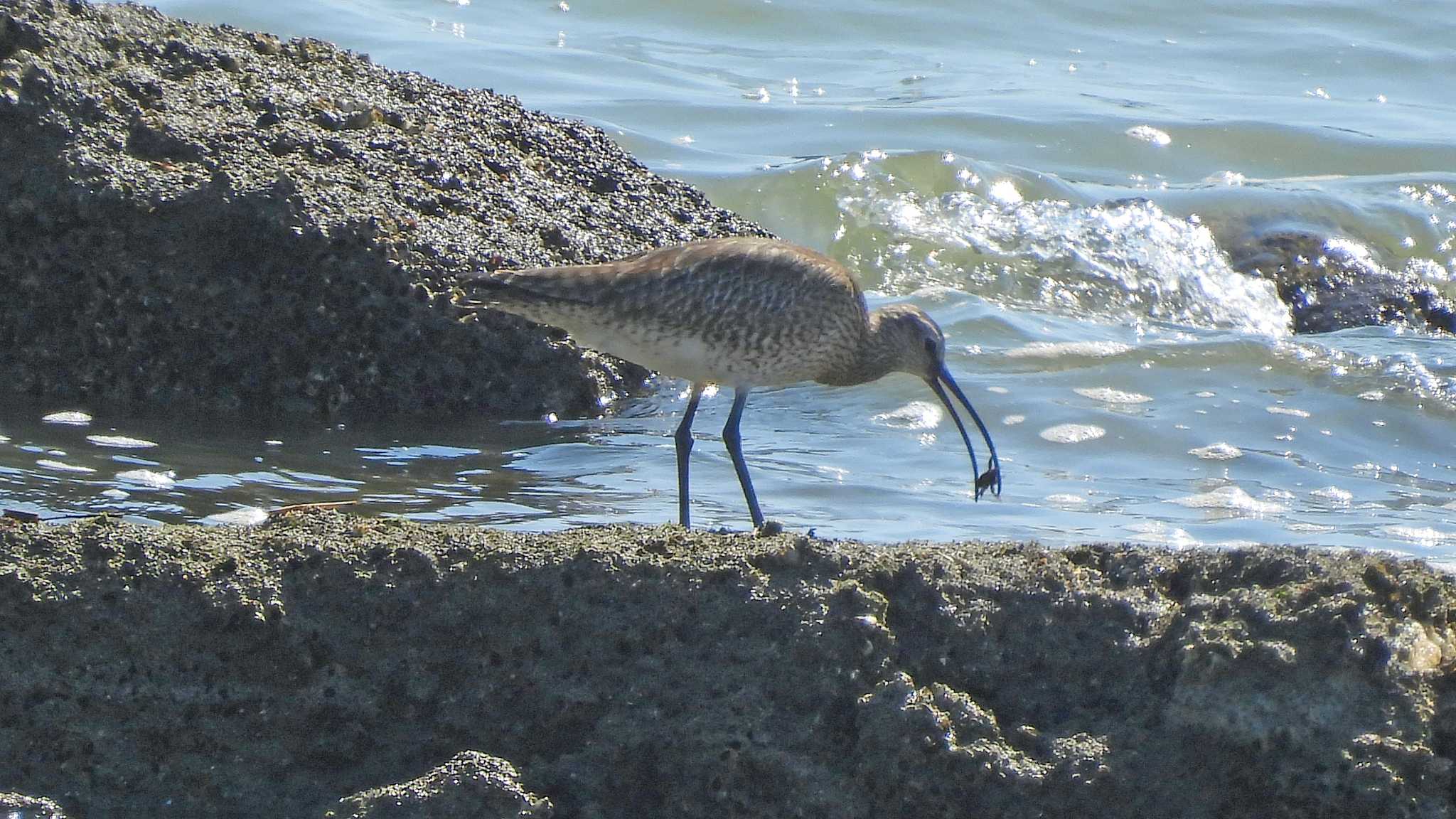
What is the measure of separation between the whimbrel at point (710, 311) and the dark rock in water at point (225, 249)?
48 cm

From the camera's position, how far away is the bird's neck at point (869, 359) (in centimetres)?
591

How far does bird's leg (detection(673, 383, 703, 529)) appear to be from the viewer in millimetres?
5051

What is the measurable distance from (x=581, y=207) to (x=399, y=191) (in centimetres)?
88

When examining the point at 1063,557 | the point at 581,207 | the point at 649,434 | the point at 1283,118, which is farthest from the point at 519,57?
the point at 1063,557

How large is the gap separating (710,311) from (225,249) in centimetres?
172

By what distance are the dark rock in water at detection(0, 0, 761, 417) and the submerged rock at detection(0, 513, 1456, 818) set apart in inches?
110

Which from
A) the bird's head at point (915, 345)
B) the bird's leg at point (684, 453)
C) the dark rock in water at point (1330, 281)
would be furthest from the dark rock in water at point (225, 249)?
the dark rock in water at point (1330, 281)

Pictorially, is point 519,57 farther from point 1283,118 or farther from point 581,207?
point 581,207

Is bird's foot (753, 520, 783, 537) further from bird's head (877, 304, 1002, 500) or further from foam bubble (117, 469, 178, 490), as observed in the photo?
bird's head (877, 304, 1002, 500)

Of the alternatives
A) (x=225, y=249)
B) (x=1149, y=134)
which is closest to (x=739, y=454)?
(x=225, y=249)

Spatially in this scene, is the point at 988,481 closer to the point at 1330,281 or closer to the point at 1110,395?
the point at 1110,395

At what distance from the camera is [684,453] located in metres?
5.43

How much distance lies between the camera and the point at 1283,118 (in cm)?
1364

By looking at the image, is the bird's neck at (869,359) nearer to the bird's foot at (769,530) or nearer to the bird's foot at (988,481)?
the bird's foot at (988,481)
